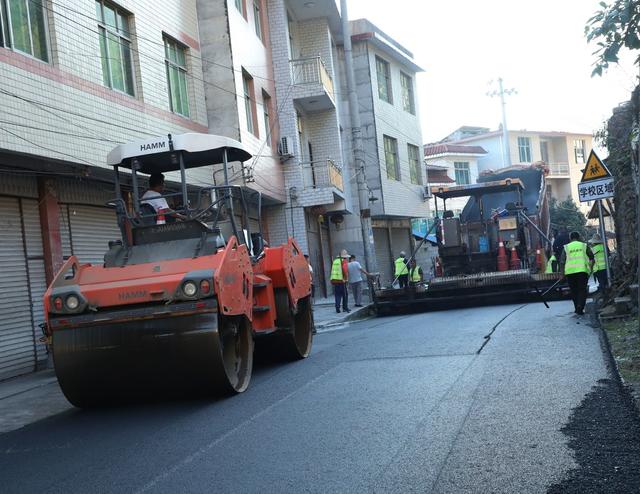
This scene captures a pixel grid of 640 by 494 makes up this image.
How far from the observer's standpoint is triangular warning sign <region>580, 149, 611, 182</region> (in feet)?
41.5

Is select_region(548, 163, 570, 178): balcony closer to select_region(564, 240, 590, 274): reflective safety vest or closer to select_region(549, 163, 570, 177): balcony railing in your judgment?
select_region(549, 163, 570, 177): balcony railing

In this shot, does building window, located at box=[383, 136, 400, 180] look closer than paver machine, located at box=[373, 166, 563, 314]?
No

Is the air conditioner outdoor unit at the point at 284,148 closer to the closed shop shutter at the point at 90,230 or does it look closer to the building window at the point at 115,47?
the building window at the point at 115,47

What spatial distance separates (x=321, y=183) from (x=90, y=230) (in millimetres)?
11523

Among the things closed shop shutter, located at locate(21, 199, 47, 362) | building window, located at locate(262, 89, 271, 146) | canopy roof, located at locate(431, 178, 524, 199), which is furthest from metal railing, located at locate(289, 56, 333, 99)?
closed shop shutter, located at locate(21, 199, 47, 362)

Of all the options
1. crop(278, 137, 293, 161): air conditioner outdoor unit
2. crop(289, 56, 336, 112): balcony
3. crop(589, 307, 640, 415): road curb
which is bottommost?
crop(589, 307, 640, 415): road curb

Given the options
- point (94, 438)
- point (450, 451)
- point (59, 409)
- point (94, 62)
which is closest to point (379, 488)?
point (450, 451)

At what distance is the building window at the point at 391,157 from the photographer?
32406 mm

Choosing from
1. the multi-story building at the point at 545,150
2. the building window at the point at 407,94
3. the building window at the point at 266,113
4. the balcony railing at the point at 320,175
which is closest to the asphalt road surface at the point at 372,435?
the building window at the point at 266,113

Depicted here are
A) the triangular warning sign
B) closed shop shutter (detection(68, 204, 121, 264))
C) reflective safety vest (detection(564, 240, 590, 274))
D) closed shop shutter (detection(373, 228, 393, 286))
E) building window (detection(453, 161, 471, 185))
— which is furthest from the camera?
building window (detection(453, 161, 471, 185))

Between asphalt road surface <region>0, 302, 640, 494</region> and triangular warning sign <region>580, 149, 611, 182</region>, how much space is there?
419 cm

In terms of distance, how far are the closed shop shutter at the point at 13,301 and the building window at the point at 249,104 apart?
861 centimetres

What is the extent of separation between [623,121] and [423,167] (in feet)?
71.6

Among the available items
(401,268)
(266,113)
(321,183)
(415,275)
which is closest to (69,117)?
(266,113)
